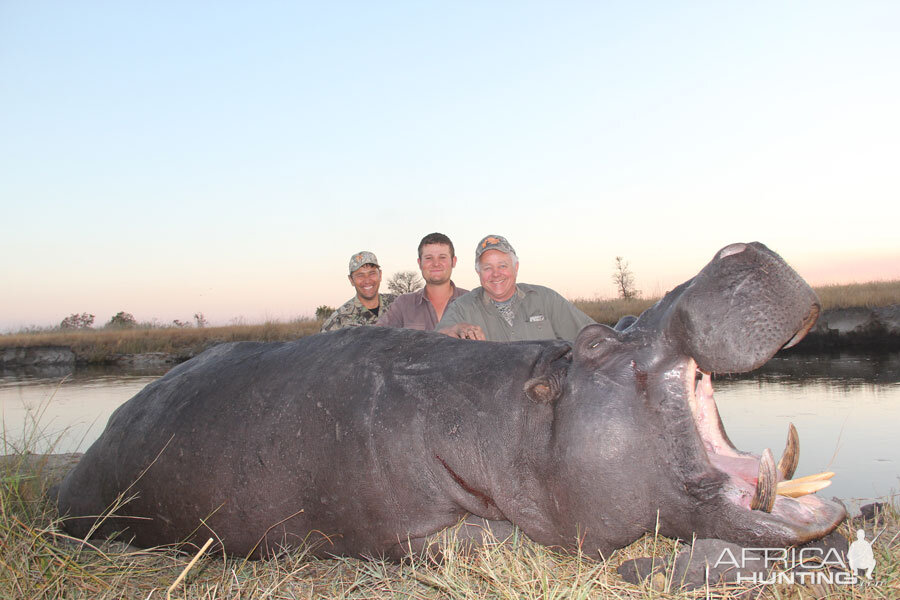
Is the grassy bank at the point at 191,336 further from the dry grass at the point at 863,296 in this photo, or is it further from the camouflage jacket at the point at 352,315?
the camouflage jacket at the point at 352,315

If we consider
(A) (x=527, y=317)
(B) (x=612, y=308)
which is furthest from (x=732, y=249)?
(B) (x=612, y=308)

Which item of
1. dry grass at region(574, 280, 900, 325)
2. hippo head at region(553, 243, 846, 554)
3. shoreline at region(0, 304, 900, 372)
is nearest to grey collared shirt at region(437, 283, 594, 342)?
hippo head at region(553, 243, 846, 554)

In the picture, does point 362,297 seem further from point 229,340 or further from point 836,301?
point 229,340

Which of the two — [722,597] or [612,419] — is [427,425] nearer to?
[612,419]

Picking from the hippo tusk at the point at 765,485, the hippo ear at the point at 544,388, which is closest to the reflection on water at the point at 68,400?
the hippo ear at the point at 544,388

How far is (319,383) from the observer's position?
2.95 m

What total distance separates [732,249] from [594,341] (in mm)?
553

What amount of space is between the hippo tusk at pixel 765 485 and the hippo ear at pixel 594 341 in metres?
0.59

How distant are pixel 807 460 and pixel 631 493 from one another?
5.48 m

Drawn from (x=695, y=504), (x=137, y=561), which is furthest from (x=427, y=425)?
(x=137, y=561)

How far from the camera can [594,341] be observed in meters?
2.42

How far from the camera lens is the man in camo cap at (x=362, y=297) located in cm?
796

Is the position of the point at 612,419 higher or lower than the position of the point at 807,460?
higher

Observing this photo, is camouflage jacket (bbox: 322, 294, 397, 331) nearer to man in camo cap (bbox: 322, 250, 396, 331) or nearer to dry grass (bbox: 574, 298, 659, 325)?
man in camo cap (bbox: 322, 250, 396, 331)
